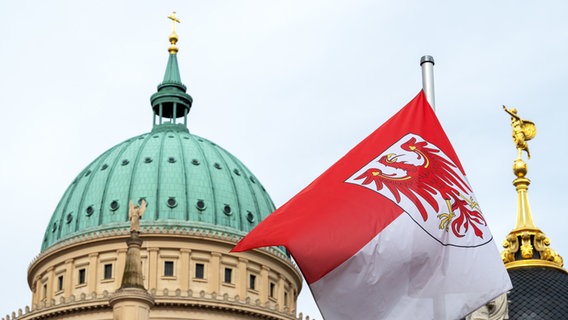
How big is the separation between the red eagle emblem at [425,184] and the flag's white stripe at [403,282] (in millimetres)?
533

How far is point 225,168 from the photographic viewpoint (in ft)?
340

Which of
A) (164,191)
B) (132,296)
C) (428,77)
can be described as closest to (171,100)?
(164,191)

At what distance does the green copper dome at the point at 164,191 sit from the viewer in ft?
320

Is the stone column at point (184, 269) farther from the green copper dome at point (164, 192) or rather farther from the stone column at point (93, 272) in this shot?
the stone column at point (93, 272)

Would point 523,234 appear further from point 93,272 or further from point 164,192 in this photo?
point 164,192

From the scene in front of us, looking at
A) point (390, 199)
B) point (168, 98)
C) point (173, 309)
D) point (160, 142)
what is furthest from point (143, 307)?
point (168, 98)

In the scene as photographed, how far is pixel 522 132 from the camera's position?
4138cm

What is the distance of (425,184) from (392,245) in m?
1.41

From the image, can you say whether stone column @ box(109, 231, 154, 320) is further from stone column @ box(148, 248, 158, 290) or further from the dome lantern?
the dome lantern

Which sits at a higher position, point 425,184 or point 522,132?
point 522,132

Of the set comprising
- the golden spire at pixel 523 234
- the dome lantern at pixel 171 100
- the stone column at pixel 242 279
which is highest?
the dome lantern at pixel 171 100

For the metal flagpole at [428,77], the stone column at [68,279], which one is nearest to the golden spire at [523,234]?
the metal flagpole at [428,77]

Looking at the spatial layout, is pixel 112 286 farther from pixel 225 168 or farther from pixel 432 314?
pixel 432 314

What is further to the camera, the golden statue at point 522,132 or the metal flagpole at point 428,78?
the golden statue at point 522,132
